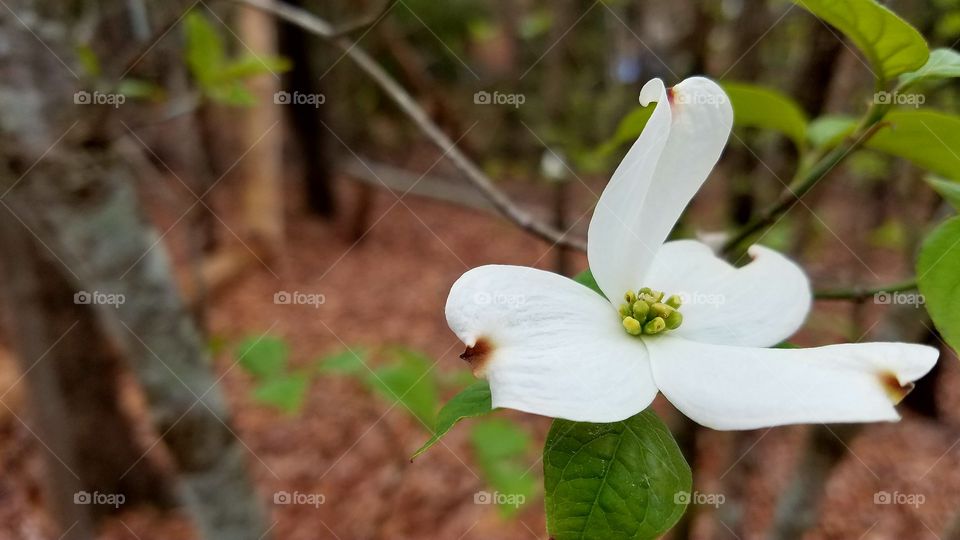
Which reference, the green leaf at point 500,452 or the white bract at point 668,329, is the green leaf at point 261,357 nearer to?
the green leaf at point 500,452

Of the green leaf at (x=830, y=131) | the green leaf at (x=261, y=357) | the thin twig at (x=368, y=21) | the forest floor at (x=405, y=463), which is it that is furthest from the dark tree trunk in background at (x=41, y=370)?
the green leaf at (x=830, y=131)

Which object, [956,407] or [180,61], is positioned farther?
[956,407]

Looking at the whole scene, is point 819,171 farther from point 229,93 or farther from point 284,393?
point 284,393

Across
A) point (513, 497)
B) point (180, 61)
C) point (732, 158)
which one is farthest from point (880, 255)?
point (180, 61)

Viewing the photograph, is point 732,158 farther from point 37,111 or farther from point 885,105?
point 37,111

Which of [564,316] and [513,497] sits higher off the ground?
[564,316]

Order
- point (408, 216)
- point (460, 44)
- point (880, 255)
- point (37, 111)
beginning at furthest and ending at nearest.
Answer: point (460, 44), point (408, 216), point (880, 255), point (37, 111)
